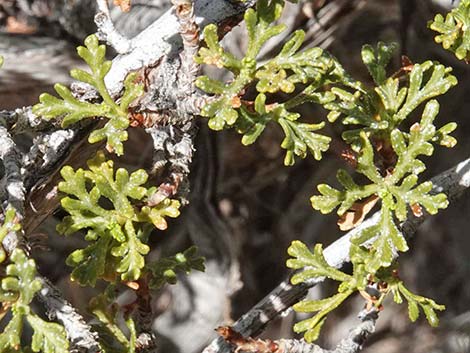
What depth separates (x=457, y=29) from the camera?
4.09ft

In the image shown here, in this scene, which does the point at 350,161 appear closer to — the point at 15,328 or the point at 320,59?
the point at 320,59

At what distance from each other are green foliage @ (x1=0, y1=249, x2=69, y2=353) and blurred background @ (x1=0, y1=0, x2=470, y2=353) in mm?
1021

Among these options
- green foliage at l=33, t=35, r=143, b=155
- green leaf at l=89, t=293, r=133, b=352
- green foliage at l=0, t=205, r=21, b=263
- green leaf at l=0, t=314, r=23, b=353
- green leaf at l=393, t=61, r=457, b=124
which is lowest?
green leaf at l=89, t=293, r=133, b=352

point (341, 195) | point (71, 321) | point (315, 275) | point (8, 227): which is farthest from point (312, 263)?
point (8, 227)

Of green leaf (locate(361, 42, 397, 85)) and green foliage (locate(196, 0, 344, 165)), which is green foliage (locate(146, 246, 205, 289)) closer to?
green foliage (locate(196, 0, 344, 165))

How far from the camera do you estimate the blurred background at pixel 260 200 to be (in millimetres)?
2076

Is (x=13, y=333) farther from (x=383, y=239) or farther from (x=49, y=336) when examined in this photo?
(x=383, y=239)

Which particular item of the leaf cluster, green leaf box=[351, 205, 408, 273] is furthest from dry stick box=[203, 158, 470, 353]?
green leaf box=[351, 205, 408, 273]

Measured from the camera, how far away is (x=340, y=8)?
225cm

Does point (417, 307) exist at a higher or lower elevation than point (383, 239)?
lower

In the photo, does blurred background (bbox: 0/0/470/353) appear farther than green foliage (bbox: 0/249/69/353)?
Yes

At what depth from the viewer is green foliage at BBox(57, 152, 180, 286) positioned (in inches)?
43.8

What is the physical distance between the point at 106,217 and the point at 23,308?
0.21 metres

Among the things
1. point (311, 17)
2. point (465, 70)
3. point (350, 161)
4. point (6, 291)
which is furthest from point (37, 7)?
point (6, 291)
